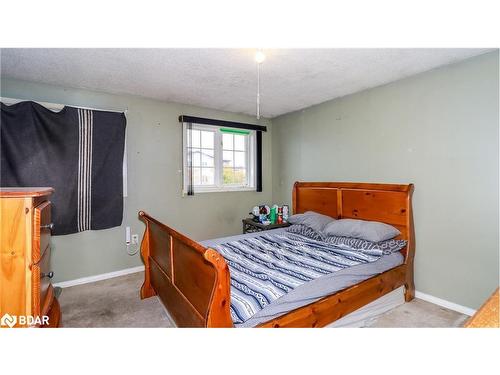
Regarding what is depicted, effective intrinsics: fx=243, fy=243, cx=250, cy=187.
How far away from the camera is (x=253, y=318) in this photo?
1354 millimetres

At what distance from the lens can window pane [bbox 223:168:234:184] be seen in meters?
3.82

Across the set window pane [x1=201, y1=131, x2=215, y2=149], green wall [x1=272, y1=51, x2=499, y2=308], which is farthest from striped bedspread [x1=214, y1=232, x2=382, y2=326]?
window pane [x1=201, y1=131, x2=215, y2=149]

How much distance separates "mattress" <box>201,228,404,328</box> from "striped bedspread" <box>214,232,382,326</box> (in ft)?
0.09

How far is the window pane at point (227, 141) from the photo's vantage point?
3.76 meters

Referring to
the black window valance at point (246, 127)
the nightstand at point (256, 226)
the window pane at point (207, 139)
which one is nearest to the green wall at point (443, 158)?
the nightstand at point (256, 226)

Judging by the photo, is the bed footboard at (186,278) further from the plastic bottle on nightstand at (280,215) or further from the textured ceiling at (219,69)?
the plastic bottle on nightstand at (280,215)

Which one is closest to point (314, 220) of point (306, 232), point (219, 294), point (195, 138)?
point (306, 232)

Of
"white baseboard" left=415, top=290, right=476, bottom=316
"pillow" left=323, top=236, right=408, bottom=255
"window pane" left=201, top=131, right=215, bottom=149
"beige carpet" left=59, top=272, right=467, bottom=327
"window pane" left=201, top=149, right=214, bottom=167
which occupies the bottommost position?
"beige carpet" left=59, top=272, right=467, bottom=327

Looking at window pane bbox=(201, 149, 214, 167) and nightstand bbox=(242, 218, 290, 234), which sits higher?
window pane bbox=(201, 149, 214, 167)

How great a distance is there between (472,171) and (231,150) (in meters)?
2.87

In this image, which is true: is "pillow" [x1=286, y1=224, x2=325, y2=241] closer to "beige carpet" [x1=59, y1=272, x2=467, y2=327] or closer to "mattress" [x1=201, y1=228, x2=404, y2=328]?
"mattress" [x1=201, y1=228, x2=404, y2=328]

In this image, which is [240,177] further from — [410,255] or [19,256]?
[19,256]

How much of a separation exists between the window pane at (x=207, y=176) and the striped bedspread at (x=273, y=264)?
4.41 ft

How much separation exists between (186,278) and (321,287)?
0.91 meters
